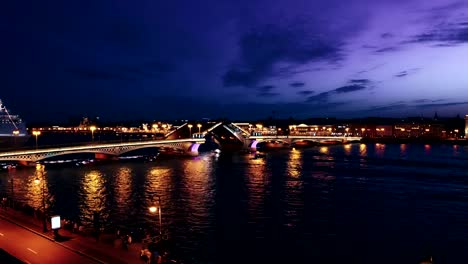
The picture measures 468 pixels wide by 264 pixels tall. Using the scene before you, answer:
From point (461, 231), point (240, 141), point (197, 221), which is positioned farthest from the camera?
point (240, 141)

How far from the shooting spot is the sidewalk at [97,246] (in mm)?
20031

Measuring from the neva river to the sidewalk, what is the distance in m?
6.18

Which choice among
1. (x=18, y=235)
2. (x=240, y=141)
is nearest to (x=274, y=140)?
(x=240, y=141)

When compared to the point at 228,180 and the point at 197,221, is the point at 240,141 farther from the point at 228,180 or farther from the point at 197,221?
the point at 197,221

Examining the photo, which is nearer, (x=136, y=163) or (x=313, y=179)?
(x=313, y=179)

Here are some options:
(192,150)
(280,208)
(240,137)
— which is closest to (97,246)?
(280,208)

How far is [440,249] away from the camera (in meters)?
30.1

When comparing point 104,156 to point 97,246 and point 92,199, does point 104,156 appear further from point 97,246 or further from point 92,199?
point 97,246

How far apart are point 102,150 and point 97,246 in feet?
211

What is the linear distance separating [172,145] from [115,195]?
52450 millimetres

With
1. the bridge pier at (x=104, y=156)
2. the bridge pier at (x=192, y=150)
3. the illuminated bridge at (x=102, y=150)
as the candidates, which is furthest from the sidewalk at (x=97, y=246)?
the bridge pier at (x=192, y=150)

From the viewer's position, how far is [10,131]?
10794 cm

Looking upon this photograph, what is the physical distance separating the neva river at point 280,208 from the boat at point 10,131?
42.7m

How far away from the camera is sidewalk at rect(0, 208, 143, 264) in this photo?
20031 millimetres
